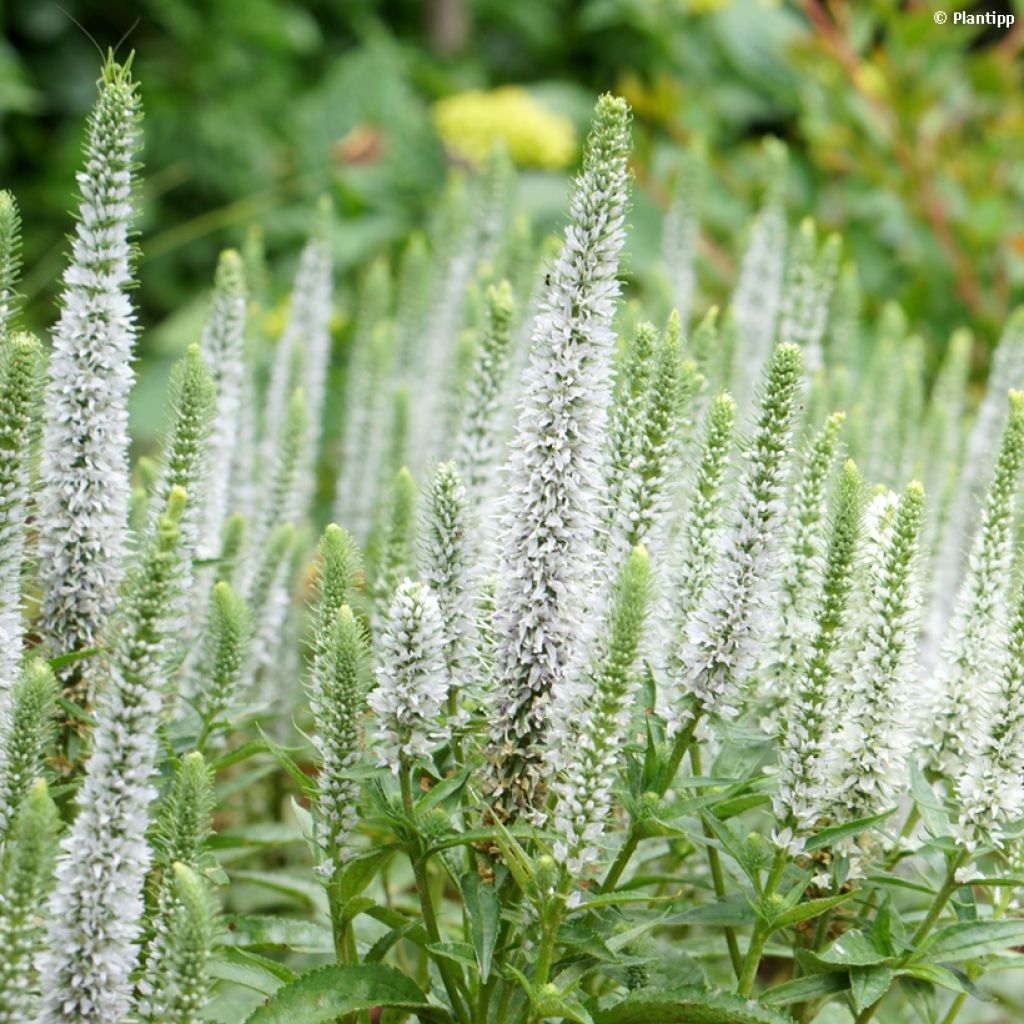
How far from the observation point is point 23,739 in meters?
1.72

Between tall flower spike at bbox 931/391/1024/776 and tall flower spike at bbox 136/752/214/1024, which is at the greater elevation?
tall flower spike at bbox 931/391/1024/776

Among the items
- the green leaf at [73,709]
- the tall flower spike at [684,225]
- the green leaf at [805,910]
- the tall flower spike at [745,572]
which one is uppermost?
the tall flower spike at [684,225]

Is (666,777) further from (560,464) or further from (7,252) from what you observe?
(7,252)

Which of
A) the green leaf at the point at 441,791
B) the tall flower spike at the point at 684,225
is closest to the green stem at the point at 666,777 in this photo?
the green leaf at the point at 441,791

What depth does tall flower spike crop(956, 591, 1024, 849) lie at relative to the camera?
6.12 ft

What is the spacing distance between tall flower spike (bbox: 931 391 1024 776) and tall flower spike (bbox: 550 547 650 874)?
70 cm

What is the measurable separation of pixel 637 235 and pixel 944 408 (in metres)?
2.33

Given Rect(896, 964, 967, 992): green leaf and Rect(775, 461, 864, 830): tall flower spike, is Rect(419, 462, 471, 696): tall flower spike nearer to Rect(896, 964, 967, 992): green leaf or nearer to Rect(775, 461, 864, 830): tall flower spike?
Rect(775, 461, 864, 830): tall flower spike

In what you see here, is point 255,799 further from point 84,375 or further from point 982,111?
point 982,111

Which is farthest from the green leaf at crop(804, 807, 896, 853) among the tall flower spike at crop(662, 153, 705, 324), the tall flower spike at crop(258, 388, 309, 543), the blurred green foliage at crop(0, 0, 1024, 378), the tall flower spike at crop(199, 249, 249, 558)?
the blurred green foliage at crop(0, 0, 1024, 378)

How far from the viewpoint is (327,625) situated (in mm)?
1963

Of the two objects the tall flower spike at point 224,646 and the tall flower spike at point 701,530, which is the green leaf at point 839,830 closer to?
the tall flower spike at point 701,530

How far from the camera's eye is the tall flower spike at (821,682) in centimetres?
183

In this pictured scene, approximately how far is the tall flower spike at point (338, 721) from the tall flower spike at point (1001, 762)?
86 cm
